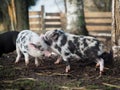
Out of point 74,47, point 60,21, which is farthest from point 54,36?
point 60,21

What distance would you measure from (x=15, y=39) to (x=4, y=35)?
1.03 ft

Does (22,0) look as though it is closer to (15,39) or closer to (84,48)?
(15,39)

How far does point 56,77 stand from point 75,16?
526 centimetres

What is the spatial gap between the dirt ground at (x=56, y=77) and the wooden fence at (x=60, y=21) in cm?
1106

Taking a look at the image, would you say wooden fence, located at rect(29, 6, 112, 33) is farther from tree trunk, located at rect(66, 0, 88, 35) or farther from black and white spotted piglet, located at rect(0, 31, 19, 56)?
black and white spotted piglet, located at rect(0, 31, 19, 56)

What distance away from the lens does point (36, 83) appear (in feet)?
20.6

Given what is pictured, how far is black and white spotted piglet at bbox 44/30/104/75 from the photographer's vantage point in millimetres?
6879

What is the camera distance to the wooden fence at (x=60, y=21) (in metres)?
18.6

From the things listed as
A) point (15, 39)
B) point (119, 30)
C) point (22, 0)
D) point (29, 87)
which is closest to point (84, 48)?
point (119, 30)

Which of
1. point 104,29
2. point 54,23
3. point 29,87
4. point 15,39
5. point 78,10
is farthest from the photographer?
point 54,23

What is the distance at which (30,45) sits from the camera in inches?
286

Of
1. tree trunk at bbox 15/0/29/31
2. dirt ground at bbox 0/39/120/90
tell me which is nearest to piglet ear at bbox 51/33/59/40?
dirt ground at bbox 0/39/120/90

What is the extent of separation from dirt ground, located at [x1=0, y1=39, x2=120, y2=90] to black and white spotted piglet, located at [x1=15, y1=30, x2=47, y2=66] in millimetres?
249

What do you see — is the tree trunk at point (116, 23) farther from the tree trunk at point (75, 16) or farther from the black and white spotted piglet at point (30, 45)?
the tree trunk at point (75, 16)
